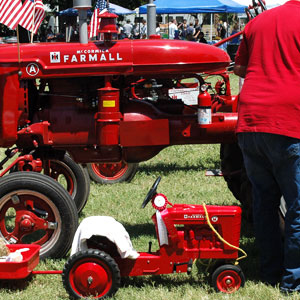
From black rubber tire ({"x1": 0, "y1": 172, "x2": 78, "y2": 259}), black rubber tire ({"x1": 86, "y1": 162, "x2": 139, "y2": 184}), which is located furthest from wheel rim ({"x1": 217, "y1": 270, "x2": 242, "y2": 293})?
black rubber tire ({"x1": 86, "y1": 162, "x2": 139, "y2": 184})

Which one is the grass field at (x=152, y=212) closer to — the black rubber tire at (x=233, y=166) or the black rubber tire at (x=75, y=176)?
the black rubber tire at (x=75, y=176)

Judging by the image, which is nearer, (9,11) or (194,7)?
(9,11)

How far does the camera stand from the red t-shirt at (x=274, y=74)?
3.76 m

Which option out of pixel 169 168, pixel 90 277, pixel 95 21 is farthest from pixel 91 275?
pixel 95 21

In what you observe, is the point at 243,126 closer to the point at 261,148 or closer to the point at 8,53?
the point at 261,148

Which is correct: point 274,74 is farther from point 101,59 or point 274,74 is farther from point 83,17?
point 83,17

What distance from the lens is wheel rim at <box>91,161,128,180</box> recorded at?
738 cm

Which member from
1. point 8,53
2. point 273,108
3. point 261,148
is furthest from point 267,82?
point 8,53

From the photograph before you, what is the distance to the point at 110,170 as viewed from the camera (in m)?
7.39

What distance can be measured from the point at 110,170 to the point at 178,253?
11.2 ft

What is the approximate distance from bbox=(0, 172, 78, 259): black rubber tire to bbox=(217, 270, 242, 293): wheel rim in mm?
1175

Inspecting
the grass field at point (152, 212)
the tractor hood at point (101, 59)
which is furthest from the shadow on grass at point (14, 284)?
the tractor hood at point (101, 59)

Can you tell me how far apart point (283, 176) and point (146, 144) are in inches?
52.1

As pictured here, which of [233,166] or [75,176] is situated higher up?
[233,166]
